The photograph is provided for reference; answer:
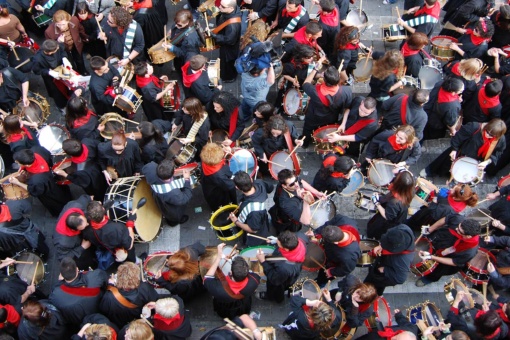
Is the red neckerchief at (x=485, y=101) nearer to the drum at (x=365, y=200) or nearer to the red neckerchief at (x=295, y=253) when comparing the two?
the drum at (x=365, y=200)

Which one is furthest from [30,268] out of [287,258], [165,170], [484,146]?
[484,146]

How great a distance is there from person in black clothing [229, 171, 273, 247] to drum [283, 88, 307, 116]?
7.02 feet

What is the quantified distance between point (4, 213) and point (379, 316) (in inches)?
221

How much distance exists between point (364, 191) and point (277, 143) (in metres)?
1.61

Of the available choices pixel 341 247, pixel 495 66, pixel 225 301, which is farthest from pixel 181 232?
pixel 495 66

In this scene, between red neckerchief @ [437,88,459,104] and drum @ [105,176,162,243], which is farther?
red neckerchief @ [437,88,459,104]

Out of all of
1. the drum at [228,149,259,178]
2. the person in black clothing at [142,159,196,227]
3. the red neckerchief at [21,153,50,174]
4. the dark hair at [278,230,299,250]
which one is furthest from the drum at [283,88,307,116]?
the red neckerchief at [21,153,50,174]

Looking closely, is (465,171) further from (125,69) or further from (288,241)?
(125,69)

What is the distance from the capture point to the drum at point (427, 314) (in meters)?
7.17

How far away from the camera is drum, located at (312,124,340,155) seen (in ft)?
28.5

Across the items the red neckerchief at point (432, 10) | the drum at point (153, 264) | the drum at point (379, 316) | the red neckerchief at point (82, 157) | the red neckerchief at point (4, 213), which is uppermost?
the red neckerchief at point (432, 10)

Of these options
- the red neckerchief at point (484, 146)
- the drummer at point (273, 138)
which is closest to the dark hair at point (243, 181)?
the drummer at point (273, 138)

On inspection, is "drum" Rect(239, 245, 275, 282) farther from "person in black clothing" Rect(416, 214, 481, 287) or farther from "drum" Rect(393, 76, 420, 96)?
"drum" Rect(393, 76, 420, 96)

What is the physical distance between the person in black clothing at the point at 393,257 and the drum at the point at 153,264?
307cm
